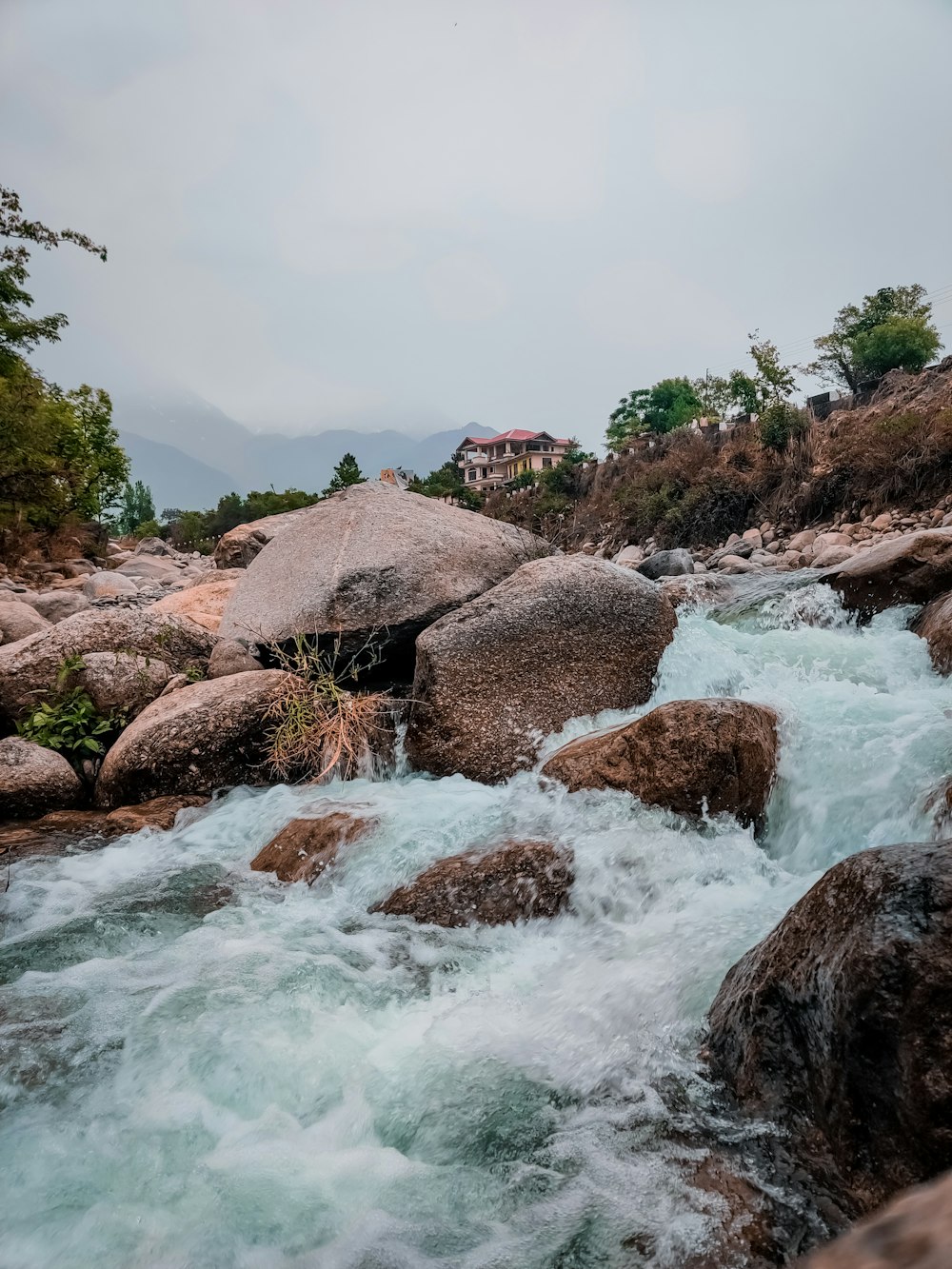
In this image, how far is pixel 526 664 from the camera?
20.9 ft

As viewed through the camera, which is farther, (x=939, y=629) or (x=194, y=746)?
(x=939, y=629)

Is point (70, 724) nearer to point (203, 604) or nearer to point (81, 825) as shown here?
point (81, 825)

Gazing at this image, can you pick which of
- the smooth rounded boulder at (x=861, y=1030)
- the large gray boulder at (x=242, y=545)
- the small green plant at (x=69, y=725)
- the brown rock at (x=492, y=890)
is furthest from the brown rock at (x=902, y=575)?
the large gray boulder at (x=242, y=545)

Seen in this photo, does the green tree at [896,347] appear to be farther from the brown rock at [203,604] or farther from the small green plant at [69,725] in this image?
the small green plant at [69,725]

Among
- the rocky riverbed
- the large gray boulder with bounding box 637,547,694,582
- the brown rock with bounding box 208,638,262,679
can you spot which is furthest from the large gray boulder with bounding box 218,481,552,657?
the large gray boulder with bounding box 637,547,694,582

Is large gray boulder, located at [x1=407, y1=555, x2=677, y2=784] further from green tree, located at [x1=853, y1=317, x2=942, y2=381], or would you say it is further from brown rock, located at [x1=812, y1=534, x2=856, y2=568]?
green tree, located at [x1=853, y1=317, x2=942, y2=381]

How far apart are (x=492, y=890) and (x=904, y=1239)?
12.8ft

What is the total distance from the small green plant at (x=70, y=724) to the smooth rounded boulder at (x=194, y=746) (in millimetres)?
472

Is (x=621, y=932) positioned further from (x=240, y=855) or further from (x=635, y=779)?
(x=240, y=855)

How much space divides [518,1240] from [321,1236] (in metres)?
0.59

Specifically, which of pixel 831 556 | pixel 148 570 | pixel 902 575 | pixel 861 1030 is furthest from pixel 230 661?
pixel 148 570

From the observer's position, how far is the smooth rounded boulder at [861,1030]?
1.96 m

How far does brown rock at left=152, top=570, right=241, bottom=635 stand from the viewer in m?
10.2

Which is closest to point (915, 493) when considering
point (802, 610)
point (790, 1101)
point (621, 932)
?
point (802, 610)
